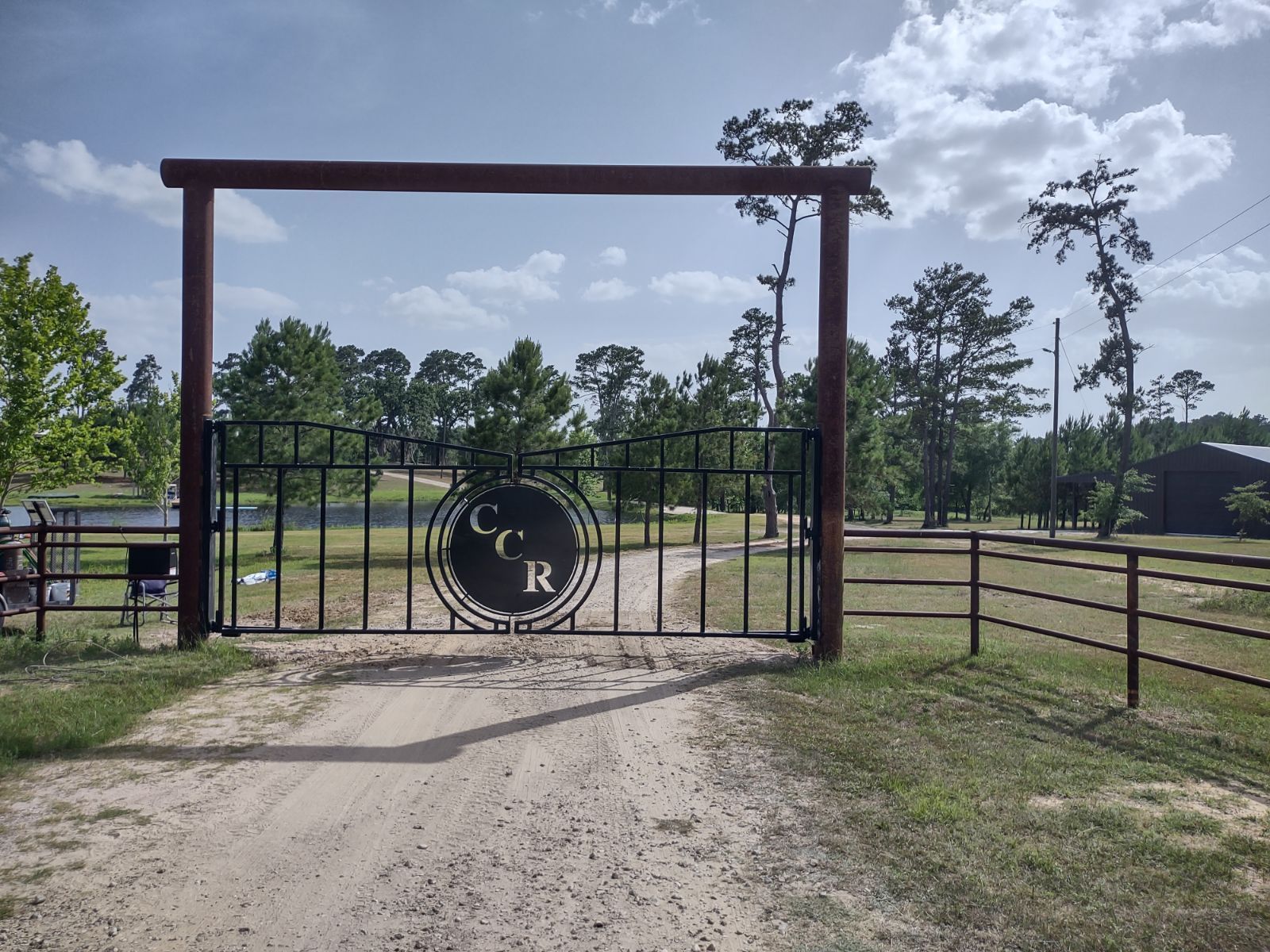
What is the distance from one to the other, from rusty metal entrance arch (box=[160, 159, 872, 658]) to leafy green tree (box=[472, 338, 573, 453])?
14138 mm

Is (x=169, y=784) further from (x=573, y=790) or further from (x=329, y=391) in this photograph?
(x=329, y=391)

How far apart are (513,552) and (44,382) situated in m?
14.7

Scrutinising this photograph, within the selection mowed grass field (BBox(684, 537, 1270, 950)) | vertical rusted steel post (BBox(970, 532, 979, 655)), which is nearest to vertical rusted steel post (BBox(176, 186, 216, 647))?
mowed grass field (BBox(684, 537, 1270, 950))

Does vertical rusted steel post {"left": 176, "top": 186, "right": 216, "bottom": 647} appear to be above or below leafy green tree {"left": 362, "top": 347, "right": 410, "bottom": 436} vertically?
below

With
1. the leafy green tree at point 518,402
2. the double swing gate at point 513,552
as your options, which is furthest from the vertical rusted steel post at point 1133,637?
the leafy green tree at point 518,402

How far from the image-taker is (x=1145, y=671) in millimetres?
7586

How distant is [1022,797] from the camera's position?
4141mm

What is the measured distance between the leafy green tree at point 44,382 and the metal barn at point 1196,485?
44692 mm

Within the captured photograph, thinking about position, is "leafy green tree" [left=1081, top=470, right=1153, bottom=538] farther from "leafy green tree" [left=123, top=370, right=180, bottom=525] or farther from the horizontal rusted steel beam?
"leafy green tree" [left=123, top=370, right=180, bottom=525]

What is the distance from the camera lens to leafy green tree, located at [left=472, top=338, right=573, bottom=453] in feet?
71.4

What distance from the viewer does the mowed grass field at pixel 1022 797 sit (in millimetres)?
2982

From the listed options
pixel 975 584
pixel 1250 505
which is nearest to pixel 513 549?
pixel 975 584

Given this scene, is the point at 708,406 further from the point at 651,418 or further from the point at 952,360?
the point at 952,360

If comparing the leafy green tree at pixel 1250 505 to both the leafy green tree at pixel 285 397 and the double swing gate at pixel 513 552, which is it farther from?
the leafy green tree at pixel 285 397
